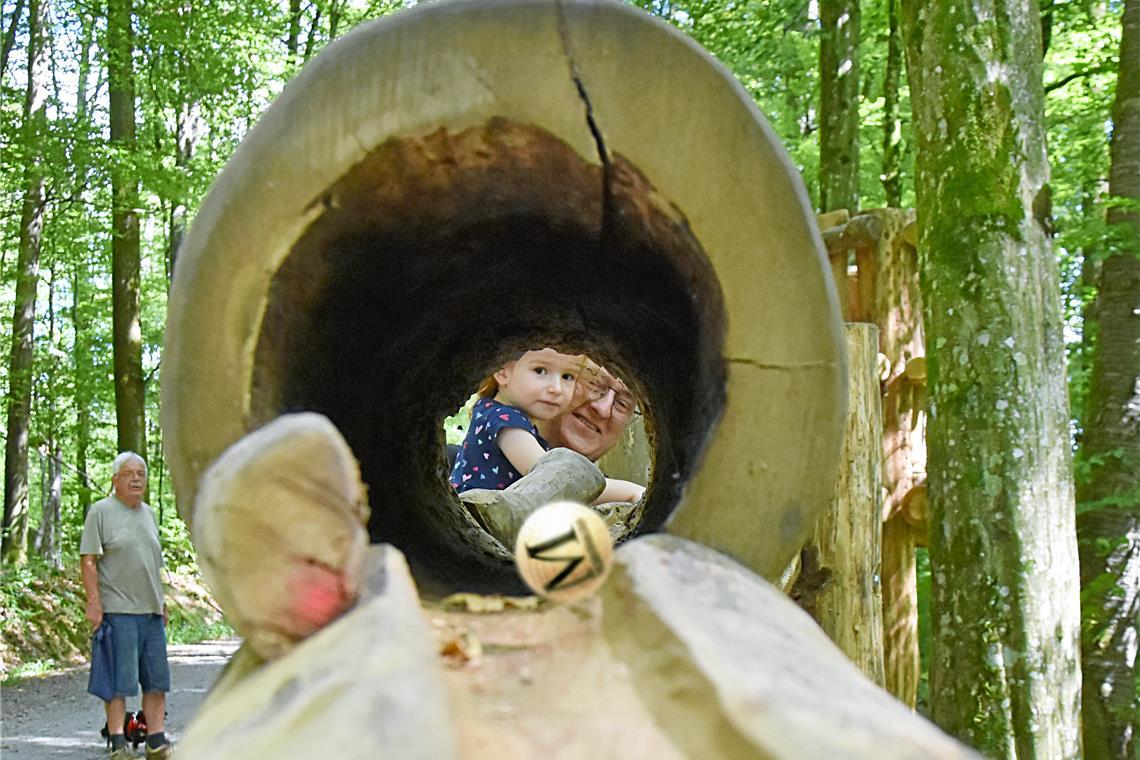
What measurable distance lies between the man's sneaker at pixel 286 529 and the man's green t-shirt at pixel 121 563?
18.1ft

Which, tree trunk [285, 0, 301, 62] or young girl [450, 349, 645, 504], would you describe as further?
tree trunk [285, 0, 301, 62]

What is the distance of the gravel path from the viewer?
6.79 meters

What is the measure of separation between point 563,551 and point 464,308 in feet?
3.68

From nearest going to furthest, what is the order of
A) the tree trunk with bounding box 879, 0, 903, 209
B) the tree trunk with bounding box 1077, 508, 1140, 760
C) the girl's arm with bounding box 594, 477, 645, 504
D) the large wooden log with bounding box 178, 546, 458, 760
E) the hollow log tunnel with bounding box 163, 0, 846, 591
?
the large wooden log with bounding box 178, 546, 458, 760
the hollow log tunnel with bounding box 163, 0, 846, 591
the girl's arm with bounding box 594, 477, 645, 504
the tree trunk with bounding box 1077, 508, 1140, 760
the tree trunk with bounding box 879, 0, 903, 209

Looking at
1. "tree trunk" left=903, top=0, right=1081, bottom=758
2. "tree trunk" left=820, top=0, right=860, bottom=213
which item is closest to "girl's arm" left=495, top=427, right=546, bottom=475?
"tree trunk" left=903, top=0, right=1081, bottom=758

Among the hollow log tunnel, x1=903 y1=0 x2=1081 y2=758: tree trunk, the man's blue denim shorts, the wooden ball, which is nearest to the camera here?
the wooden ball

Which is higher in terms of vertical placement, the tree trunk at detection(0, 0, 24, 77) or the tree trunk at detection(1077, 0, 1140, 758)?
the tree trunk at detection(0, 0, 24, 77)

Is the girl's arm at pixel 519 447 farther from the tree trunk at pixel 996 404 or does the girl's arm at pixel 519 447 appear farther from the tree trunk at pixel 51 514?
the tree trunk at pixel 51 514

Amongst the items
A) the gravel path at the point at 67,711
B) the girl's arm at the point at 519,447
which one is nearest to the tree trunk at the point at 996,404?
the girl's arm at the point at 519,447

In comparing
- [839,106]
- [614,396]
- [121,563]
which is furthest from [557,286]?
[839,106]

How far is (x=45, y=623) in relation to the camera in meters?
10.8

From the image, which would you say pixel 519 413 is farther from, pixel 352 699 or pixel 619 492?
pixel 352 699

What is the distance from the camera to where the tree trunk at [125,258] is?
30.0ft

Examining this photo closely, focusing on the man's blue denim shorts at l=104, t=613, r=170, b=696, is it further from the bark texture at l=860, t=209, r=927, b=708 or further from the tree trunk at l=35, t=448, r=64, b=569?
the tree trunk at l=35, t=448, r=64, b=569
